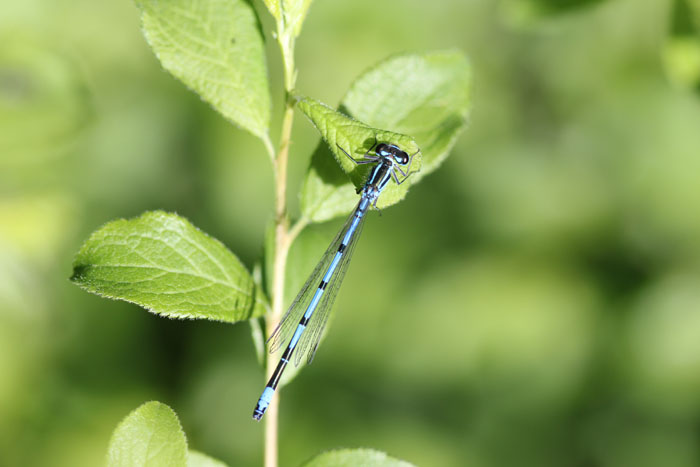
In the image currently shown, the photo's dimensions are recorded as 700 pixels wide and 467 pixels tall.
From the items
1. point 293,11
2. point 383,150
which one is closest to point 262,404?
point 383,150

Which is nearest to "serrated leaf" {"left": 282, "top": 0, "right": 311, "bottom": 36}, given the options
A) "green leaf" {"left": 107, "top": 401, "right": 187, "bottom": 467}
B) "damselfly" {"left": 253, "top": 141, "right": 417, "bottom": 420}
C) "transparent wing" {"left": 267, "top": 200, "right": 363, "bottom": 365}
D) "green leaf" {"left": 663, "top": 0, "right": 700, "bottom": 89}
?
"damselfly" {"left": 253, "top": 141, "right": 417, "bottom": 420}

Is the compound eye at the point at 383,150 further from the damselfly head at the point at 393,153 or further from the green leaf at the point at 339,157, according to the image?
the green leaf at the point at 339,157

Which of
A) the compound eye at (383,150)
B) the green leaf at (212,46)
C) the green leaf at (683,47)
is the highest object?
the green leaf at (683,47)

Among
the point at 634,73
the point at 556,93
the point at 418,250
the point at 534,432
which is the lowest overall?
the point at 534,432

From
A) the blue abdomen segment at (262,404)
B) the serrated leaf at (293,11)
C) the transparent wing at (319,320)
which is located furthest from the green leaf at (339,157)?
the blue abdomen segment at (262,404)

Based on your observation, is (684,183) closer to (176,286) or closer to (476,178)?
(476,178)

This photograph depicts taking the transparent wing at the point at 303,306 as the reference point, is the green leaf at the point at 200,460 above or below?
below

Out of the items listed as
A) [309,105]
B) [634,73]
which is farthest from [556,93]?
[309,105]
